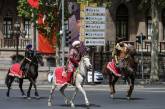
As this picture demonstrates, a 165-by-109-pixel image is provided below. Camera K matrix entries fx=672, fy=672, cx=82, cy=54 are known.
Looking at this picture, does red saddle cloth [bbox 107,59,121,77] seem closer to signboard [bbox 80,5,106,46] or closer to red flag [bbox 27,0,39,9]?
signboard [bbox 80,5,106,46]

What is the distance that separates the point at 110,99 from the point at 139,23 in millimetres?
36181

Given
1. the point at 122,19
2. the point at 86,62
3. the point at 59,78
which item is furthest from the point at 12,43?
the point at 86,62

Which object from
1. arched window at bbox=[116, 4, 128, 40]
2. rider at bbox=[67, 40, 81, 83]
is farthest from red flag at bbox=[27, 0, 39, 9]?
rider at bbox=[67, 40, 81, 83]

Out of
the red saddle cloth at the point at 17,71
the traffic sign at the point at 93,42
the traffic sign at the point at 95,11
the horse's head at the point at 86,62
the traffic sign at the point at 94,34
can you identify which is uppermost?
the traffic sign at the point at 95,11

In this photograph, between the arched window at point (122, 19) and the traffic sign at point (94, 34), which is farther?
the arched window at point (122, 19)

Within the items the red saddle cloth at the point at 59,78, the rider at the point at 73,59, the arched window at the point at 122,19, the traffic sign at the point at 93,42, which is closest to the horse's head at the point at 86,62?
the rider at the point at 73,59

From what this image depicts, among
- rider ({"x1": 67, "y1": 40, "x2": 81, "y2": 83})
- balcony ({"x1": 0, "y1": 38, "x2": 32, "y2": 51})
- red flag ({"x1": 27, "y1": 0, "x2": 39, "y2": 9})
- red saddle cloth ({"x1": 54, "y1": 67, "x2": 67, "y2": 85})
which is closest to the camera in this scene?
rider ({"x1": 67, "y1": 40, "x2": 81, "y2": 83})

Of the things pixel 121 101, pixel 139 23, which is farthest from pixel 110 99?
pixel 139 23

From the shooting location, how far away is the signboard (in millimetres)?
42312

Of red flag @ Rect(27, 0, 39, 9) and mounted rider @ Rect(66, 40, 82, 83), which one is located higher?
red flag @ Rect(27, 0, 39, 9)

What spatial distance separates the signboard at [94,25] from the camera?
1666 inches

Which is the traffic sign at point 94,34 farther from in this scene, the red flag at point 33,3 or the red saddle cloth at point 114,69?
the red saddle cloth at point 114,69

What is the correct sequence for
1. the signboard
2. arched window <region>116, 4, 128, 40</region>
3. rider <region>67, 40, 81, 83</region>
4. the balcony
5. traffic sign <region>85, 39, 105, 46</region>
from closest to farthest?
1. rider <region>67, 40, 81, 83</region>
2. the signboard
3. traffic sign <region>85, 39, 105, 46</region>
4. the balcony
5. arched window <region>116, 4, 128, 40</region>

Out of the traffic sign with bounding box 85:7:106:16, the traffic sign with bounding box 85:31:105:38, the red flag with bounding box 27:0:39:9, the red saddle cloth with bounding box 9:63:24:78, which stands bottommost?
the red saddle cloth with bounding box 9:63:24:78
